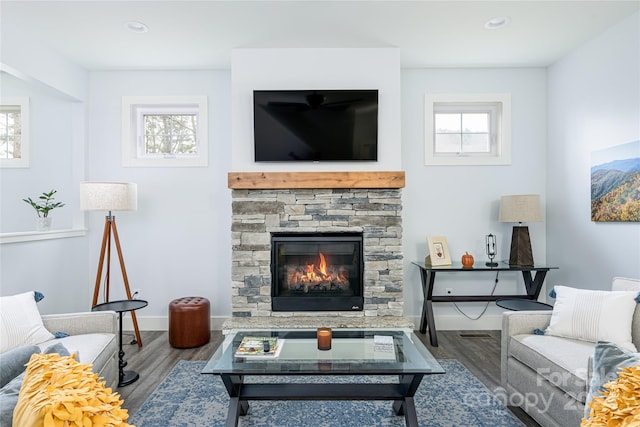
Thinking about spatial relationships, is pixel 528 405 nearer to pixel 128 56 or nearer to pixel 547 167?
pixel 547 167

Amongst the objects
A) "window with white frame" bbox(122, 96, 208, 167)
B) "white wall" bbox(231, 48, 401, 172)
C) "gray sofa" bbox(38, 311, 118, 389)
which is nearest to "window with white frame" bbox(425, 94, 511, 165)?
"white wall" bbox(231, 48, 401, 172)

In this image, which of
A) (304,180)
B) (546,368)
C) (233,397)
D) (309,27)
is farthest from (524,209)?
(233,397)

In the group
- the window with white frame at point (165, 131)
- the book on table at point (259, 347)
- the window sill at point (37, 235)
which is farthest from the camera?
the window with white frame at point (165, 131)

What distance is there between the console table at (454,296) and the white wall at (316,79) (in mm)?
1060

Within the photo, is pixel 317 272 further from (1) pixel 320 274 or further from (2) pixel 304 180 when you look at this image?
(2) pixel 304 180

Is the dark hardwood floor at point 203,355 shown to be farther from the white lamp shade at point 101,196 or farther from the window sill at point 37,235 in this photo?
the white lamp shade at point 101,196

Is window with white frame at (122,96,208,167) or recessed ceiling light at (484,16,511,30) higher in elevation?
recessed ceiling light at (484,16,511,30)

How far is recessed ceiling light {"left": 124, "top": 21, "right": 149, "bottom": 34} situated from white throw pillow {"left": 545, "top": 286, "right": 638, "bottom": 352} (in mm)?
3633

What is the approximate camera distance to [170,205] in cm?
393

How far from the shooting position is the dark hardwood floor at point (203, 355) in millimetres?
2609

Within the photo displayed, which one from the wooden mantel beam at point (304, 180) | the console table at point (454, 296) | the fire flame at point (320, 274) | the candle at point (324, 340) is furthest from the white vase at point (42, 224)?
the console table at point (454, 296)

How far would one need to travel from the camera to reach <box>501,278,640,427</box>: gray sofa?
6.10 ft

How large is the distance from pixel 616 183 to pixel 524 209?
2.34 ft

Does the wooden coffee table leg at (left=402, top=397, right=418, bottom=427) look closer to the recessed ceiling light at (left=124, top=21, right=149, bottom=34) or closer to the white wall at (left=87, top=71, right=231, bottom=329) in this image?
the white wall at (left=87, top=71, right=231, bottom=329)
